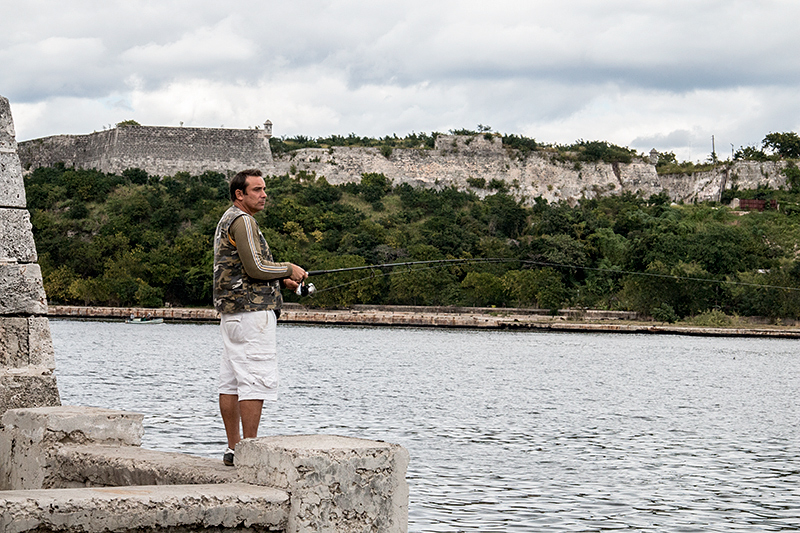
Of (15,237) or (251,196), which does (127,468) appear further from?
(15,237)

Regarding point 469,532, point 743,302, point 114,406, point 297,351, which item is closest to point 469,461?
point 469,532

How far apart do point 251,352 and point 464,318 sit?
57.2 meters

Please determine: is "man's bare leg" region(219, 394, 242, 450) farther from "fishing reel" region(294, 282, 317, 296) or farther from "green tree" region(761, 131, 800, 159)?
"green tree" region(761, 131, 800, 159)

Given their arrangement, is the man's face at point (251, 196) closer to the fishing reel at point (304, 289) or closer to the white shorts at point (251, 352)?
the fishing reel at point (304, 289)

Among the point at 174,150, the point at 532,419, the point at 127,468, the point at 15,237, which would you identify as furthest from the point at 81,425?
the point at 174,150

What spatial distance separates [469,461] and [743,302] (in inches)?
1961

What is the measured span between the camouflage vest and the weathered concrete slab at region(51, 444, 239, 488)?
810 mm

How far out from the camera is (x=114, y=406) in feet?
67.2

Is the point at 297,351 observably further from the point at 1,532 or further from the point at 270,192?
the point at 1,532

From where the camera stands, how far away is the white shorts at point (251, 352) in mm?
5262

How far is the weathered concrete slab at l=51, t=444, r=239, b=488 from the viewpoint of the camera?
187 inches

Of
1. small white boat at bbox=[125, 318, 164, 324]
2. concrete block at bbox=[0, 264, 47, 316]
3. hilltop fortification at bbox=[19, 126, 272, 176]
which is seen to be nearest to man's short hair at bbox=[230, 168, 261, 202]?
concrete block at bbox=[0, 264, 47, 316]

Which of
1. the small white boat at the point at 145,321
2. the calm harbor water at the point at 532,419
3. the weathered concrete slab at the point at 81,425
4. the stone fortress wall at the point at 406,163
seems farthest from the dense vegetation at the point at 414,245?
the weathered concrete slab at the point at 81,425

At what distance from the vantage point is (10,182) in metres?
6.40
